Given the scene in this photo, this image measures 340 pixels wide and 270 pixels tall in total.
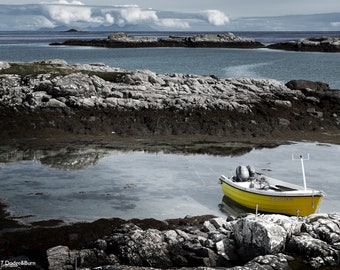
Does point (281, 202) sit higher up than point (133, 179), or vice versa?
point (281, 202)

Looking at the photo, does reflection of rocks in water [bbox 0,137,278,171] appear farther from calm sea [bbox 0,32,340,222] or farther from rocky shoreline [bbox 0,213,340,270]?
rocky shoreline [bbox 0,213,340,270]

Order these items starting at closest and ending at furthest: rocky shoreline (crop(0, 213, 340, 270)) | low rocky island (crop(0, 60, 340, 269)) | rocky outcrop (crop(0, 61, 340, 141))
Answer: rocky shoreline (crop(0, 213, 340, 270)) → low rocky island (crop(0, 60, 340, 269)) → rocky outcrop (crop(0, 61, 340, 141))

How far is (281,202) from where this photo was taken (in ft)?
75.3

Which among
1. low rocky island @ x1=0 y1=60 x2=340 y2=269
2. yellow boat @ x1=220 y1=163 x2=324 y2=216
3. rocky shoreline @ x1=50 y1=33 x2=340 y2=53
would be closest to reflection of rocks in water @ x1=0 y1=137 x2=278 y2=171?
low rocky island @ x1=0 y1=60 x2=340 y2=269

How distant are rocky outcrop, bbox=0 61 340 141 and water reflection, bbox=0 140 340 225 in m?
4.37

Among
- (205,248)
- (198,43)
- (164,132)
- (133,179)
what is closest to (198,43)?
(198,43)

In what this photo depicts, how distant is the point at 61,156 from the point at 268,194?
49.2ft

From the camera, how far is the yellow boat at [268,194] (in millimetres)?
22484

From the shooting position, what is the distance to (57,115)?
1603 inches

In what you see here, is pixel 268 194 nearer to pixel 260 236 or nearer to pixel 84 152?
pixel 260 236

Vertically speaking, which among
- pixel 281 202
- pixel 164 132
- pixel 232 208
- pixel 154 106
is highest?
pixel 154 106

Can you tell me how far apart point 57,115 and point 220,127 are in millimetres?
12258

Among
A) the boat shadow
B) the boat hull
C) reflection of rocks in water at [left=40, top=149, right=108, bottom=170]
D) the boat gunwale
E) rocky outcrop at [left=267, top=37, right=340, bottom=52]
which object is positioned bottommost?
the boat shadow

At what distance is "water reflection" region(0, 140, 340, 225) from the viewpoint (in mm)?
23609
